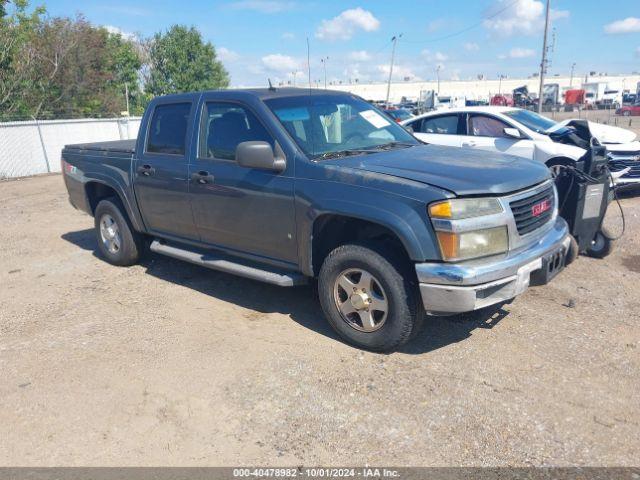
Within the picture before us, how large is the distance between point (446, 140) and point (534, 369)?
242 inches

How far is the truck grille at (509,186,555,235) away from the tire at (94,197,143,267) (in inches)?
171

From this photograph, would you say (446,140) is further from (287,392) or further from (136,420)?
(136,420)

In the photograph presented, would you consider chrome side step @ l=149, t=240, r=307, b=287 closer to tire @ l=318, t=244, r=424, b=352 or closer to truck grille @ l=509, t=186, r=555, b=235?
tire @ l=318, t=244, r=424, b=352

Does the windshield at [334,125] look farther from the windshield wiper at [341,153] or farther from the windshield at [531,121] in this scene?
the windshield at [531,121]

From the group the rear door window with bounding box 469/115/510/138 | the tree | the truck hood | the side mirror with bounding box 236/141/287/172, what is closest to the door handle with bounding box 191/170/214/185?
the side mirror with bounding box 236/141/287/172

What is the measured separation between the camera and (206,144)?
195 inches

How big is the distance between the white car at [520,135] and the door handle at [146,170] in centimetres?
518

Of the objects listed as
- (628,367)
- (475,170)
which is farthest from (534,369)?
(475,170)

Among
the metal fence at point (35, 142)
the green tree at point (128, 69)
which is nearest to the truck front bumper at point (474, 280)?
the metal fence at point (35, 142)

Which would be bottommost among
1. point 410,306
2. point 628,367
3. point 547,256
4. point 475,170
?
point 628,367

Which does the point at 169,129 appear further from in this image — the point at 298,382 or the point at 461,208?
the point at 461,208

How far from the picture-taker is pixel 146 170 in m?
5.50

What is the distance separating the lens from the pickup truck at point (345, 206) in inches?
140

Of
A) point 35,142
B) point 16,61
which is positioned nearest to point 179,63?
point 16,61
